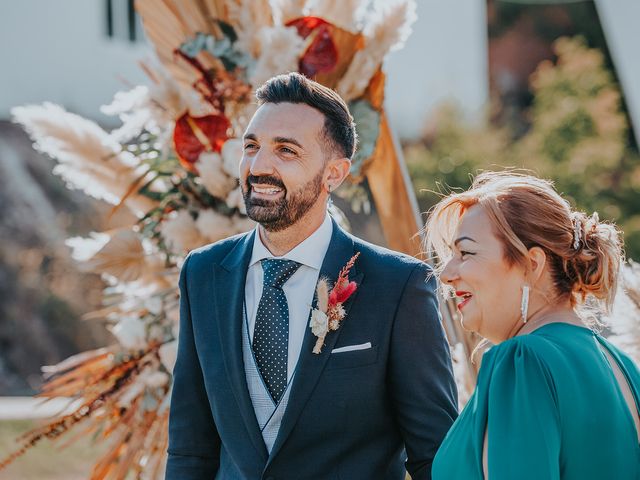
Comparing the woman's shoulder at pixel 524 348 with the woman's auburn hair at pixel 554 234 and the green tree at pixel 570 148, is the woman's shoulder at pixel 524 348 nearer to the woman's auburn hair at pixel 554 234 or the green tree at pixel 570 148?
the woman's auburn hair at pixel 554 234

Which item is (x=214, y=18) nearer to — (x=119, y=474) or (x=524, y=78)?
(x=119, y=474)

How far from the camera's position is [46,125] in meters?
3.50

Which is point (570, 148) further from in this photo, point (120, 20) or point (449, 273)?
point (449, 273)

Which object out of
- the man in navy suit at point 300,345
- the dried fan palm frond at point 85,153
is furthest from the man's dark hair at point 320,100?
the dried fan palm frond at point 85,153

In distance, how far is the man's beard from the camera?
2.56 m

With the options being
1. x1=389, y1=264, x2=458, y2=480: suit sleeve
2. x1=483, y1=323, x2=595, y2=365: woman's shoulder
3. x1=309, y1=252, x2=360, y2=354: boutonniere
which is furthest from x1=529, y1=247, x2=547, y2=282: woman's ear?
x1=309, y1=252, x2=360, y2=354: boutonniere

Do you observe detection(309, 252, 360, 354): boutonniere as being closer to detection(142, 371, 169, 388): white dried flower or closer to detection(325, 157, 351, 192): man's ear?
detection(325, 157, 351, 192): man's ear

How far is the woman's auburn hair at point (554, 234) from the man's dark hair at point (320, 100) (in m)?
0.50

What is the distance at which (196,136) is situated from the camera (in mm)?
3387

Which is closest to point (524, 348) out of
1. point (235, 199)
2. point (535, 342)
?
point (535, 342)

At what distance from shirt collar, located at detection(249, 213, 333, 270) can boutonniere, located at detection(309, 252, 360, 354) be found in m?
0.09

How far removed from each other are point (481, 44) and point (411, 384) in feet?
54.0

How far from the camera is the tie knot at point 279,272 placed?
2609mm

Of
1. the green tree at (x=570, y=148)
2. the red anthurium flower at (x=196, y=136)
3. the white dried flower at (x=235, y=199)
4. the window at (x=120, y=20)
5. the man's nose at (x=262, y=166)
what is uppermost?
the window at (x=120, y=20)
